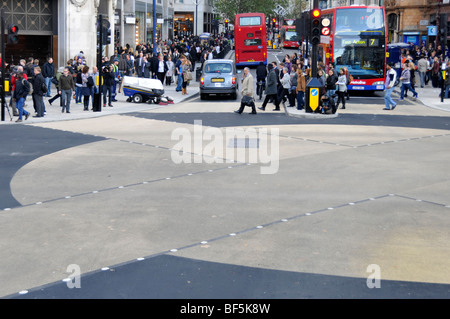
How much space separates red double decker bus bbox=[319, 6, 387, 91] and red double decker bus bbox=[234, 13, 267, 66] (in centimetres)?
1834

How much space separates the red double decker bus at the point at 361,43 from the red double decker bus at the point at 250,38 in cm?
1834

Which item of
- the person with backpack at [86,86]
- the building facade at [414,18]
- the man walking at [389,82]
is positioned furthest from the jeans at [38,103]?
the building facade at [414,18]

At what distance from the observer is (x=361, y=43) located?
106 feet

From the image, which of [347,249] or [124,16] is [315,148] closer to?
[347,249]

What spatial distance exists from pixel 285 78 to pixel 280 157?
445 inches

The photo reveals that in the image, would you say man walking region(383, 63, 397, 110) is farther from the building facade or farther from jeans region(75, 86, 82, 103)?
the building facade

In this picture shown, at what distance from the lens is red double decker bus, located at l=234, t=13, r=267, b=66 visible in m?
50.9

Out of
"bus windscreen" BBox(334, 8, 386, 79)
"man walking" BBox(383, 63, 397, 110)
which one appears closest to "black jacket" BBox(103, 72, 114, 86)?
"man walking" BBox(383, 63, 397, 110)

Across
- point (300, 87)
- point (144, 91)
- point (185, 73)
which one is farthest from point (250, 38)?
point (300, 87)

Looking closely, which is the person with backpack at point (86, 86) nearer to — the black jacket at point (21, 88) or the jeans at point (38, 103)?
the jeans at point (38, 103)

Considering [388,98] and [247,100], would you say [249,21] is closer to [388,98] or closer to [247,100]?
[388,98]
